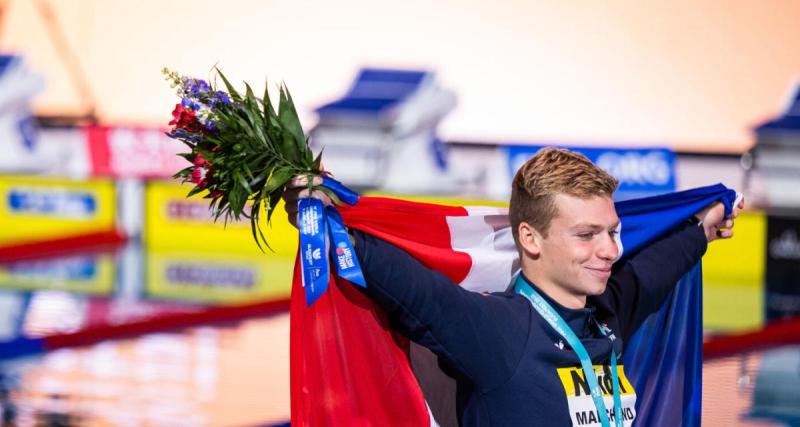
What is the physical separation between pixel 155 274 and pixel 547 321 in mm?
6611

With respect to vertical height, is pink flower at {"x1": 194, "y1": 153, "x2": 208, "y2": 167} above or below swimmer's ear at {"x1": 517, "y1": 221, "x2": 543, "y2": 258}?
above

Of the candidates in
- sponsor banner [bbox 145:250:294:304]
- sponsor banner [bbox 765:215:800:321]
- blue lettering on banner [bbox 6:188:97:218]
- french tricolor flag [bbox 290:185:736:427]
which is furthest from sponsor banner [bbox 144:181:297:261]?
french tricolor flag [bbox 290:185:736:427]

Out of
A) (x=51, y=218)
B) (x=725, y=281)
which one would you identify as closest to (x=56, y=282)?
(x=51, y=218)

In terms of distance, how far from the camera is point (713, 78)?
13.0 metres

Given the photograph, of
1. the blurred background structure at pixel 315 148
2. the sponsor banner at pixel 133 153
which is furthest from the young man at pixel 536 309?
the sponsor banner at pixel 133 153

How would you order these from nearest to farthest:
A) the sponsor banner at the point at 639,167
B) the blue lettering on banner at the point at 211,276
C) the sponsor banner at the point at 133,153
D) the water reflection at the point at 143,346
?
the water reflection at the point at 143,346, the blue lettering on banner at the point at 211,276, the sponsor banner at the point at 639,167, the sponsor banner at the point at 133,153

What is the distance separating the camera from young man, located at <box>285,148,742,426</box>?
2256mm

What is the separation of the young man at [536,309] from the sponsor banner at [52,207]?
314 inches

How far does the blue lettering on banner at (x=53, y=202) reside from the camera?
10141mm

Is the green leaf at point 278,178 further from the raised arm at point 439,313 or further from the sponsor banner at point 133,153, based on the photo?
the sponsor banner at point 133,153

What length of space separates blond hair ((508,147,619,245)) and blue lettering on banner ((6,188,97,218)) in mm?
8132

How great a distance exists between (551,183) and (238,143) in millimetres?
618

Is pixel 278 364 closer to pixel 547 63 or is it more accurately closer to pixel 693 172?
pixel 693 172

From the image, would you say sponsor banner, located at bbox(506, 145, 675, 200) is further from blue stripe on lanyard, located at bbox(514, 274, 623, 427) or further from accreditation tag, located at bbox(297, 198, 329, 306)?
accreditation tag, located at bbox(297, 198, 329, 306)
